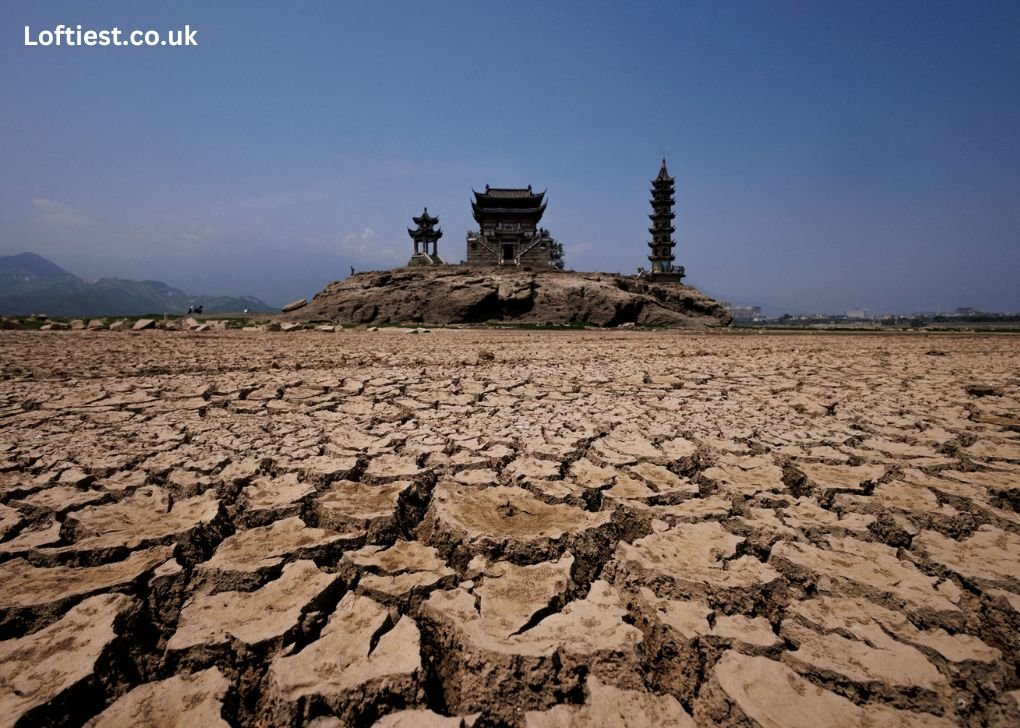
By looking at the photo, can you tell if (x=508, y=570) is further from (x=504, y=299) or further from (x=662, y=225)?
(x=662, y=225)

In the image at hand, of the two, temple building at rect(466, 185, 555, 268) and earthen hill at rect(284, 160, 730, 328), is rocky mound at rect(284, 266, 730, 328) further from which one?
temple building at rect(466, 185, 555, 268)

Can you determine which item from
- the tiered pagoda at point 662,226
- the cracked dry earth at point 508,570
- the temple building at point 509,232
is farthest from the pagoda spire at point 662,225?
the cracked dry earth at point 508,570

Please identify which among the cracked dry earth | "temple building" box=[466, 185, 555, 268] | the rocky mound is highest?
"temple building" box=[466, 185, 555, 268]

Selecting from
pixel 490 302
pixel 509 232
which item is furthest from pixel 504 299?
pixel 509 232

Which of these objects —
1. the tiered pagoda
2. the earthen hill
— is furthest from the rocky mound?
the tiered pagoda

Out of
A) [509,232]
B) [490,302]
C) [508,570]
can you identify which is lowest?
[508,570]

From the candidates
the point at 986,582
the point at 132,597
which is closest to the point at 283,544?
the point at 132,597

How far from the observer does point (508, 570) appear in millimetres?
1359

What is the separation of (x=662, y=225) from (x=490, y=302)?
77.9 ft

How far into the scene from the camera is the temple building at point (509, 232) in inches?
1162

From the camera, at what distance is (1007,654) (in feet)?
3.40

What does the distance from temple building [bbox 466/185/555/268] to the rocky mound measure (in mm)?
5581

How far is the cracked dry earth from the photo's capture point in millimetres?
936

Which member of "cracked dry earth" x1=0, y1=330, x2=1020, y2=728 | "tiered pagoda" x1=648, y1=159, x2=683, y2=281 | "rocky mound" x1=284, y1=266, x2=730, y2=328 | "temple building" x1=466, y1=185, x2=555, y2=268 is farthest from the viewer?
"tiered pagoda" x1=648, y1=159, x2=683, y2=281
